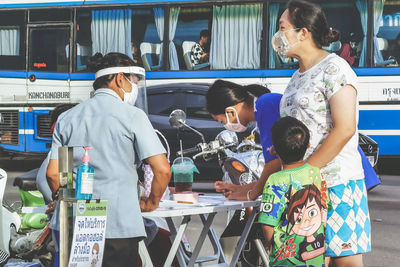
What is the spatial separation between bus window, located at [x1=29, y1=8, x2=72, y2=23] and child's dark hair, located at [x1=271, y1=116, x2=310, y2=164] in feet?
40.2

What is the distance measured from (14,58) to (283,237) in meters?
13.0

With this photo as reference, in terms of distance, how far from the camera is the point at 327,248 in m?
3.78

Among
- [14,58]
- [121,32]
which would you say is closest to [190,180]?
[121,32]

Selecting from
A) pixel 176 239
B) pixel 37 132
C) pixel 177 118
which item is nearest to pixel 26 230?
pixel 177 118

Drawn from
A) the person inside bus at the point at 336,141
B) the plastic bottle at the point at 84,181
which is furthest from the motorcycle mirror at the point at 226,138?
the plastic bottle at the point at 84,181

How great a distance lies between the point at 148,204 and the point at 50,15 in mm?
12069

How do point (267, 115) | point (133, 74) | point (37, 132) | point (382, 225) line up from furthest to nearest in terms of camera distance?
point (37, 132), point (382, 225), point (267, 115), point (133, 74)

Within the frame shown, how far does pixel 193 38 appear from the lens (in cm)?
1466

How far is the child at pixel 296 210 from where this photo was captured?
3.73 metres

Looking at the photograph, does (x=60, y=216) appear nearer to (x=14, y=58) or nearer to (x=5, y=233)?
(x=5, y=233)

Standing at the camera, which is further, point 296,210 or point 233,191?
point 233,191

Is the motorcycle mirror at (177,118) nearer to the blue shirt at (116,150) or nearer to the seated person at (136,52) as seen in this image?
the blue shirt at (116,150)

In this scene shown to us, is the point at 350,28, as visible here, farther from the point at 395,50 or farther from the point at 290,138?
the point at 290,138

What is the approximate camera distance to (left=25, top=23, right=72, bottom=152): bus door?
1548 centimetres
